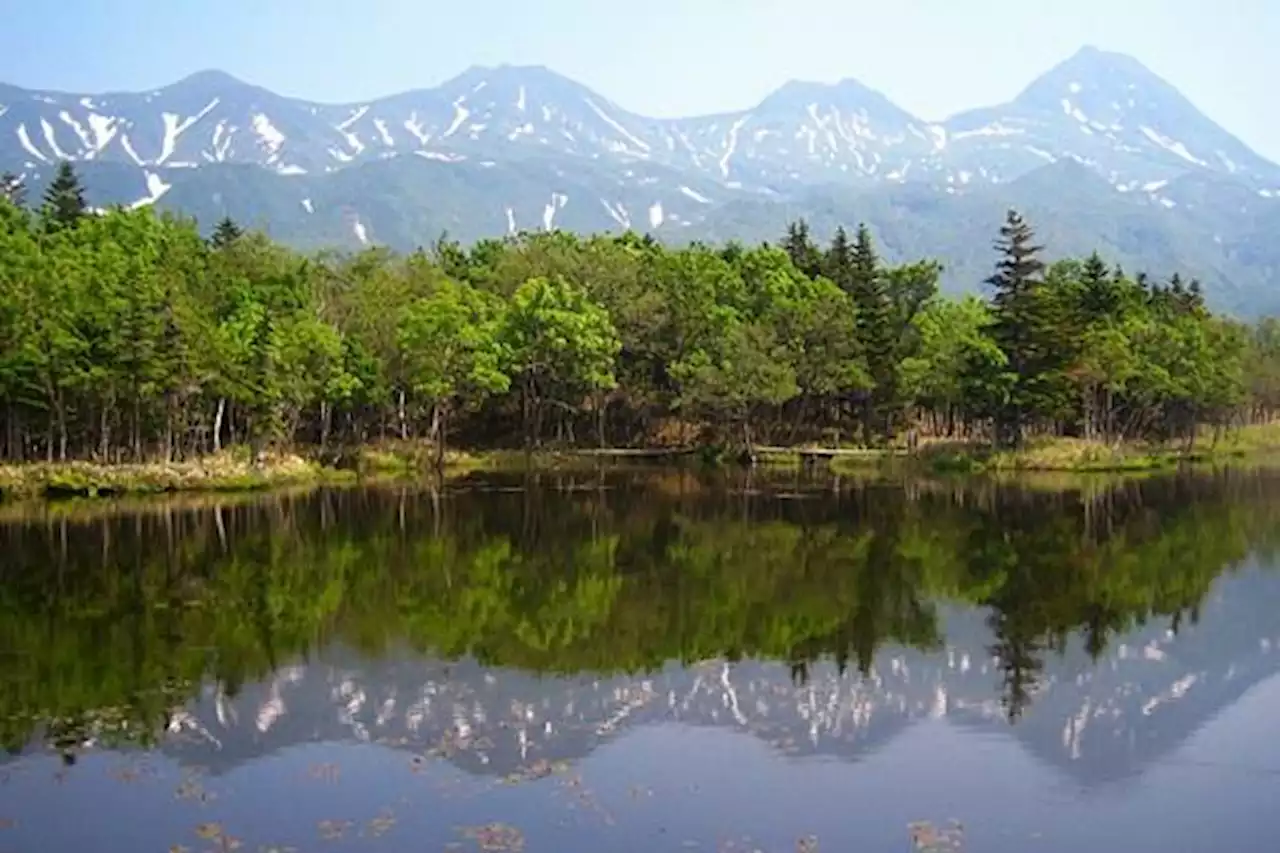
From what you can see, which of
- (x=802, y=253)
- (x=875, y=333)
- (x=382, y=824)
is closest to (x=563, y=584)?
(x=382, y=824)

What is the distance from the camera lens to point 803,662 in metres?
23.9

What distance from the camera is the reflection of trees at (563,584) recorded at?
78.5 ft

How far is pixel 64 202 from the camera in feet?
272

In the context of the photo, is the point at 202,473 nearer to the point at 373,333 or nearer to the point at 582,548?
the point at 373,333

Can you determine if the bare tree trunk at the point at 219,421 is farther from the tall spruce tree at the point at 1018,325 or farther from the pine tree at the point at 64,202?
the tall spruce tree at the point at 1018,325

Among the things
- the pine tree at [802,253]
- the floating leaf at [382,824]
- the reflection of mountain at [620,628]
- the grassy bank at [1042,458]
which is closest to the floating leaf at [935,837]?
the reflection of mountain at [620,628]

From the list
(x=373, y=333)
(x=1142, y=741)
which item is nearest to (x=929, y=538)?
(x=1142, y=741)

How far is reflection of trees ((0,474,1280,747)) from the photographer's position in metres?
23.9

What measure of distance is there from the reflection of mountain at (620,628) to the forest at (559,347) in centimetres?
1291

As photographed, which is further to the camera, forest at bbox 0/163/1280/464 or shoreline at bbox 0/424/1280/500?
forest at bbox 0/163/1280/464

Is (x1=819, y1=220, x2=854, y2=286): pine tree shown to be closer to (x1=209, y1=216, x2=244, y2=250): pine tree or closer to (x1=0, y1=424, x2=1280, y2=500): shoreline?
(x1=0, y1=424, x2=1280, y2=500): shoreline

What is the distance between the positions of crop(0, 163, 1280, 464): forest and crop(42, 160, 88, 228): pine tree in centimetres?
29

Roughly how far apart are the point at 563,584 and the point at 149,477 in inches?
1128

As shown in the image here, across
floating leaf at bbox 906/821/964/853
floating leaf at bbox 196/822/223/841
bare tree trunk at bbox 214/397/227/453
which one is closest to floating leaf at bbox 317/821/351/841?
floating leaf at bbox 196/822/223/841
